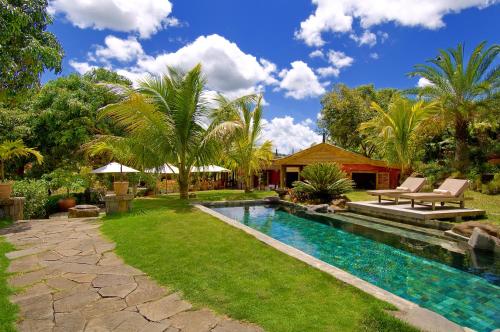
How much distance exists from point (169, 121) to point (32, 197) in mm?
5126

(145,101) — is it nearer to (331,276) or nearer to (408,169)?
(331,276)

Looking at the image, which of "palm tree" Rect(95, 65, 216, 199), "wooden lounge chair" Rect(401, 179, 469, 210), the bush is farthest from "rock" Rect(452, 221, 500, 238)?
the bush

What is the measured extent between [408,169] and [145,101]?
42.6ft

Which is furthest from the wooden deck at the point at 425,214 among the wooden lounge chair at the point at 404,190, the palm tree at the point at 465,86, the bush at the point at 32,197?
the bush at the point at 32,197

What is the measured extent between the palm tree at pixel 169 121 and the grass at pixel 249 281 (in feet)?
18.8

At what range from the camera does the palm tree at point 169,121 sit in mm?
11344

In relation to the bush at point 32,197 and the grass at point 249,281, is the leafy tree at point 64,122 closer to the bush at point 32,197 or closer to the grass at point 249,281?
the bush at point 32,197

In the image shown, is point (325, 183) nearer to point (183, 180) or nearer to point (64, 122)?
point (183, 180)

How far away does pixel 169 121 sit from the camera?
11.8 m

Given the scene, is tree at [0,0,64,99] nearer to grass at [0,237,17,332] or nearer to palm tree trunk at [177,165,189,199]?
grass at [0,237,17,332]

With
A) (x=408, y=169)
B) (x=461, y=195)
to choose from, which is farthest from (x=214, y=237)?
(x=408, y=169)

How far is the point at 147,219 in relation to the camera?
25.3 ft

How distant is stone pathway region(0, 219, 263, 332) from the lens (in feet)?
9.38

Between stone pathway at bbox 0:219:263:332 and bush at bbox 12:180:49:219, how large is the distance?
4.88 m
